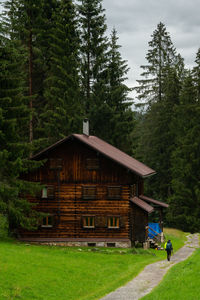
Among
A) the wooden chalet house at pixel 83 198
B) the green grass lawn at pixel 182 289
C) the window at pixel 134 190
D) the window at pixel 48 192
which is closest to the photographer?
the green grass lawn at pixel 182 289

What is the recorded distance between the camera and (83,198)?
36.9 m

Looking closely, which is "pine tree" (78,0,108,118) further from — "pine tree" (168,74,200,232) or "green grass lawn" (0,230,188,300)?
"green grass lawn" (0,230,188,300)

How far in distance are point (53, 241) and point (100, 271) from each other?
1139 centimetres

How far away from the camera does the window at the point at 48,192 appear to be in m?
37.4

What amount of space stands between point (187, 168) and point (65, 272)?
3526 cm

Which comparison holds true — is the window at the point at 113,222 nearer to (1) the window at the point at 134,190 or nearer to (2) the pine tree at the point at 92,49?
(1) the window at the point at 134,190

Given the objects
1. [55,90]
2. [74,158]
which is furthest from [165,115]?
[74,158]

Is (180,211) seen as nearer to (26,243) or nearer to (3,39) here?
(26,243)

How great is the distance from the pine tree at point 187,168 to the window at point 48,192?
2397 centimetres

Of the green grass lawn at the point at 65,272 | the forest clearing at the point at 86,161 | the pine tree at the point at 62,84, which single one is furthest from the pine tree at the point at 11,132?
the pine tree at the point at 62,84

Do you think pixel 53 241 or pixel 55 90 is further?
pixel 55 90

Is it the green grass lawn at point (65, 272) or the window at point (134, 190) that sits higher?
the window at point (134, 190)

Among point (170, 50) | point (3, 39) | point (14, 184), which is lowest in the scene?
point (14, 184)

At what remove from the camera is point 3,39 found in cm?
3127
